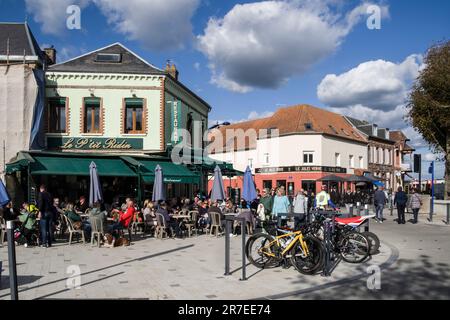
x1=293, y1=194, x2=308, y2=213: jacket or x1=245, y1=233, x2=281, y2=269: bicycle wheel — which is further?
x1=293, y1=194, x2=308, y2=213: jacket

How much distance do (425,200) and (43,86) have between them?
2110 cm

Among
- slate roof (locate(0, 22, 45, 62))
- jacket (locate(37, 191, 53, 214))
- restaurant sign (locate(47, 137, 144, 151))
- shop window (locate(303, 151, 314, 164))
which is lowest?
jacket (locate(37, 191, 53, 214))

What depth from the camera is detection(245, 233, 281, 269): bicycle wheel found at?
27.5ft

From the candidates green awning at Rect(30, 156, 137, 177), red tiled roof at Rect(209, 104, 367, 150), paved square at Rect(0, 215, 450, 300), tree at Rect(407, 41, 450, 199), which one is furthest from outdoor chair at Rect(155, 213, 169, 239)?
red tiled roof at Rect(209, 104, 367, 150)

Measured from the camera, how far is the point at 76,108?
20.0m

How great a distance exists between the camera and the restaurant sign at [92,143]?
782 inches

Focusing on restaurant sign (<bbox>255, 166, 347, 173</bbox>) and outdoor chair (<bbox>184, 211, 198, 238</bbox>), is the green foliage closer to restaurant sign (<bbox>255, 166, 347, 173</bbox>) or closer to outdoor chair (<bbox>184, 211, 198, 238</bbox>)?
outdoor chair (<bbox>184, 211, 198, 238</bbox>)

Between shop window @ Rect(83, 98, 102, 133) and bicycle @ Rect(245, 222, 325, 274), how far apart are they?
45.3 feet

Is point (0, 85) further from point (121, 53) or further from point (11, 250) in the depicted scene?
point (11, 250)

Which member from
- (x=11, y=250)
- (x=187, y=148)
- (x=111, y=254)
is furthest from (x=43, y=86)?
(x=11, y=250)

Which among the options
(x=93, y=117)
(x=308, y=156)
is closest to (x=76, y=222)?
(x=93, y=117)

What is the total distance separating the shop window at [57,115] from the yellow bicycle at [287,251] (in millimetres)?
14378

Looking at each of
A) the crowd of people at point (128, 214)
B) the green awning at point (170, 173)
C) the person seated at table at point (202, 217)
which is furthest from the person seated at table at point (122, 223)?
the green awning at point (170, 173)

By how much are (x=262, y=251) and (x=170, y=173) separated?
10890 mm
